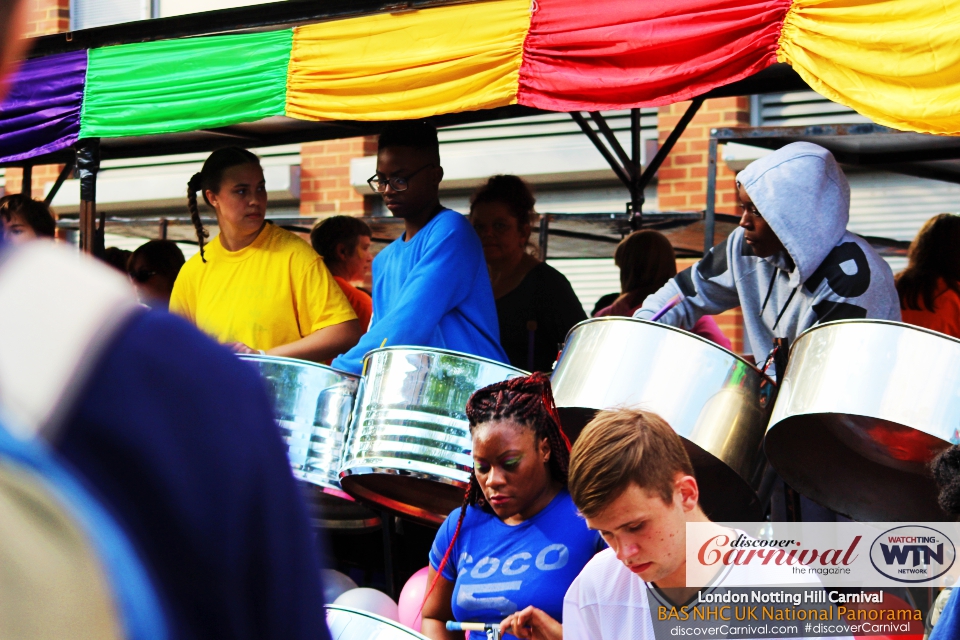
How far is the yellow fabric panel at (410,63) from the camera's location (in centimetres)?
288

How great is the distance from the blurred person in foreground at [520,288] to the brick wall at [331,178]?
139 inches

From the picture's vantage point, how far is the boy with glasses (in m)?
2.74

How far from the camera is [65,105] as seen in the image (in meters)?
3.71

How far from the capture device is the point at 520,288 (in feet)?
10.8

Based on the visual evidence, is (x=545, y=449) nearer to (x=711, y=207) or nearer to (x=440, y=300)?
(x=440, y=300)

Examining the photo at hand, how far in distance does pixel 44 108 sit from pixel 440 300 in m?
1.84

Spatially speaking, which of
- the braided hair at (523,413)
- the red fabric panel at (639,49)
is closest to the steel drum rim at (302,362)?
the braided hair at (523,413)

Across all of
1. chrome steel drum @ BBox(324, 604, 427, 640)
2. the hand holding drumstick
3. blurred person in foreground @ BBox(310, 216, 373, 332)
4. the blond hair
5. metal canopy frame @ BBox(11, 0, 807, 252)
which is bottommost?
the hand holding drumstick

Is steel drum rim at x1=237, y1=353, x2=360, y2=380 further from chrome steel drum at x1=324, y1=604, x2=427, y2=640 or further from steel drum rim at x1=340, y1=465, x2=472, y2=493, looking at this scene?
chrome steel drum at x1=324, y1=604, x2=427, y2=640

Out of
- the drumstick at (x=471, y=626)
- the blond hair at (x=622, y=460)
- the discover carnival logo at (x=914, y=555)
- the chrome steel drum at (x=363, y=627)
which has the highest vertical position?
the blond hair at (x=622, y=460)

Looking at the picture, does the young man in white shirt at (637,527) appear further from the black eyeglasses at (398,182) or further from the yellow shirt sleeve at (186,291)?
the yellow shirt sleeve at (186,291)

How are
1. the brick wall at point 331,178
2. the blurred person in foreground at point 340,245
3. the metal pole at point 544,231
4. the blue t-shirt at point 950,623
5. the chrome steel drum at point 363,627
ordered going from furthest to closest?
the brick wall at point 331,178, the metal pole at point 544,231, the blurred person in foreground at point 340,245, the chrome steel drum at point 363,627, the blue t-shirt at point 950,623

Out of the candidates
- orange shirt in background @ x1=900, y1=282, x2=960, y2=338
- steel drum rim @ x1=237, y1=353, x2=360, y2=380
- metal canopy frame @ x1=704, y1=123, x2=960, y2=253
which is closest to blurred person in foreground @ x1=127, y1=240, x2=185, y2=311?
steel drum rim @ x1=237, y1=353, x2=360, y2=380

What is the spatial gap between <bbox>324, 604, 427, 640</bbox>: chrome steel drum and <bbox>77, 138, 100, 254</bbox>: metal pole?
2.54 metres
